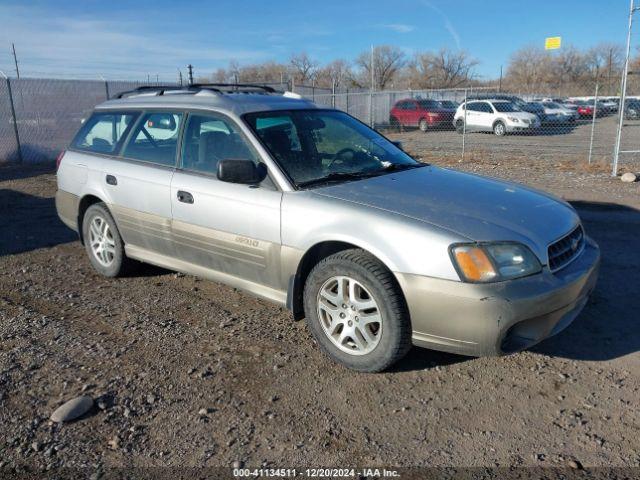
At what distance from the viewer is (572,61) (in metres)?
57.8

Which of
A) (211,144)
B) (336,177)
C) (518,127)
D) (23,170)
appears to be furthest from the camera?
(518,127)

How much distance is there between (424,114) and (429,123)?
0.50 metres

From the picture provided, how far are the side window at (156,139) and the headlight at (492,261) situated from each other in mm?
2524

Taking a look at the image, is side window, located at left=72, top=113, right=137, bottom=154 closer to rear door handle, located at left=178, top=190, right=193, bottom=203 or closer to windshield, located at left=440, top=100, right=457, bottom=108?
rear door handle, located at left=178, top=190, right=193, bottom=203

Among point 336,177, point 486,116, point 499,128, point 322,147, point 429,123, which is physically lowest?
point 499,128

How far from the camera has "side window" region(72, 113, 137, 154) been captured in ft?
16.6

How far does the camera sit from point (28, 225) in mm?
7512

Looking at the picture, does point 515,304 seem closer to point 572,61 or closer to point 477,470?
point 477,470

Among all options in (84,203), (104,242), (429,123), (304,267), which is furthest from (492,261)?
(429,123)

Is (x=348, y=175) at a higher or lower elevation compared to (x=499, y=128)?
higher

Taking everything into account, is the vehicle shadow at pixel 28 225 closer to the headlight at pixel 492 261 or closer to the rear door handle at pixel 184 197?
the rear door handle at pixel 184 197

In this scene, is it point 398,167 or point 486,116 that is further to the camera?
point 486,116

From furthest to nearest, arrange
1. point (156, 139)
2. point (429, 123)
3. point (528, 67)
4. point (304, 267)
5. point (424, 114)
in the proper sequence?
point (528, 67) < point (424, 114) < point (429, 123) < point (156, 139) < point (304, 267)

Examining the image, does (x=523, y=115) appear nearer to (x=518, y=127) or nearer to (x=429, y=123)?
(x=518, y=127)
